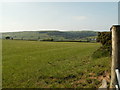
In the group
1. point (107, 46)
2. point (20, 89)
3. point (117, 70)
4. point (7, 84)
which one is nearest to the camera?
point (117, 70)

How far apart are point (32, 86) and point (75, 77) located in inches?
85.8

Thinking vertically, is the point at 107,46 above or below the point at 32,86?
above

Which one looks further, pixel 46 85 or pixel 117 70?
pixel 46 85

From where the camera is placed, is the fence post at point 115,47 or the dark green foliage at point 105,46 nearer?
the fence post at point 115,47

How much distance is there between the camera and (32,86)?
8055mm

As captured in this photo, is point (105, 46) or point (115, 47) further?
point (105, 46)

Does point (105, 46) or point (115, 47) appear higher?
point (115, 47)

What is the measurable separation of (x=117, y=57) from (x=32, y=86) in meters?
4.80

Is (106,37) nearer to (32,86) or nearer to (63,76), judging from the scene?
(63,76)

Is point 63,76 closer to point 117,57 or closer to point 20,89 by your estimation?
point 20,89

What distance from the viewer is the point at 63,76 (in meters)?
9.27

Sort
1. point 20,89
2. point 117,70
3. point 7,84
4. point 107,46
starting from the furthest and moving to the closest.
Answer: point 107,46 → point 7,84 → point 20,89 → point 117,70

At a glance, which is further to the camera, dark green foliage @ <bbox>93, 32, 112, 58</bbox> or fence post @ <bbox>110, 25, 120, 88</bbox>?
dark green foliage @ <bbox>93, 32, 112, 58</bbox>

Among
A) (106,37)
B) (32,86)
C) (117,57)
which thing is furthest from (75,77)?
(106,37)
